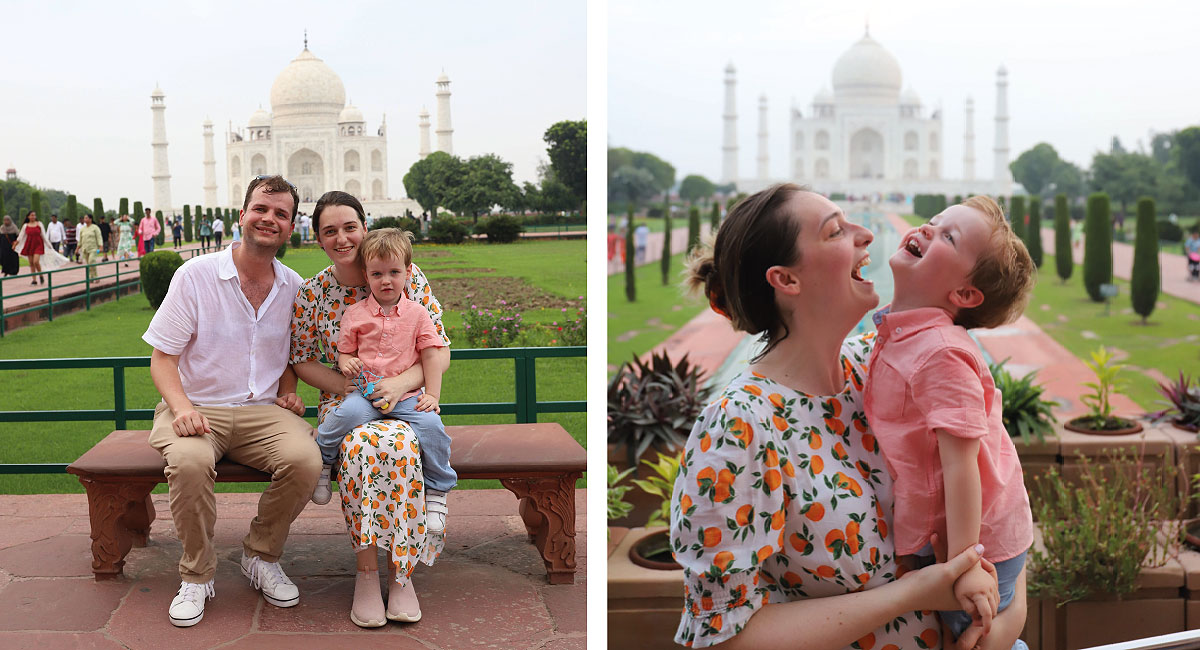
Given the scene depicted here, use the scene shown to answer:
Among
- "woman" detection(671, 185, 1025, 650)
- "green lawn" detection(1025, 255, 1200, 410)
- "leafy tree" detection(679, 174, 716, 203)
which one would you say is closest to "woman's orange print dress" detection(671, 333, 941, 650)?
"woman" detection(671, 185, 1025, 650)

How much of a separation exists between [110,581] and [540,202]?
3.13 metres

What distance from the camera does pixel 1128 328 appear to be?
46.3 ft

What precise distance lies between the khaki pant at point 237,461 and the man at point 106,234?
228 centimetres

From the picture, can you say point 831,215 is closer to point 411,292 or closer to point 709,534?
point 709,534

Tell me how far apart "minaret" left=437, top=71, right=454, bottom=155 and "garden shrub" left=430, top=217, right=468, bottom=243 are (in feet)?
1.21

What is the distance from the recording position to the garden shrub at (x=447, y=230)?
4.99m

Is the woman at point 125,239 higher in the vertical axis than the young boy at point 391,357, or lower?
higher

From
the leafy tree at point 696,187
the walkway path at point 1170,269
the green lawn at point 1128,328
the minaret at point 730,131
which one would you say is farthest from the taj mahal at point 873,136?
the green lawn at point 1128,328

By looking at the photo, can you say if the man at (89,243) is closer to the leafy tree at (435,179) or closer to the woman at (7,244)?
the woman at (7,244)

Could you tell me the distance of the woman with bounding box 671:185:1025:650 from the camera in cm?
113

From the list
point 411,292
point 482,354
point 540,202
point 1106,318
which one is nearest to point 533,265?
point 540,202

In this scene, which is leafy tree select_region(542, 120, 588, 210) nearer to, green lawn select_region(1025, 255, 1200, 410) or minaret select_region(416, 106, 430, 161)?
minaret select_region(416, 106, 430, 161)

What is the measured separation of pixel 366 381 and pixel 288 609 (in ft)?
2.23

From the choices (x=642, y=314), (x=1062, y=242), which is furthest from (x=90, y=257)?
(x=642, y=314)
